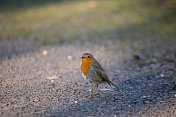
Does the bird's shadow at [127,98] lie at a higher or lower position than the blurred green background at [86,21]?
lower

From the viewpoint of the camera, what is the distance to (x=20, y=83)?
3.83 m

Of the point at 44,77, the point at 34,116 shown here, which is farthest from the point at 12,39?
the point at 34,116

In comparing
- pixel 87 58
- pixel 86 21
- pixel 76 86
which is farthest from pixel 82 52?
pixel 86 21

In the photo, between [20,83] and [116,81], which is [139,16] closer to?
[116,81]

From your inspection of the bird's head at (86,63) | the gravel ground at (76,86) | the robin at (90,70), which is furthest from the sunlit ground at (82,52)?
the bird's head at (86,63)

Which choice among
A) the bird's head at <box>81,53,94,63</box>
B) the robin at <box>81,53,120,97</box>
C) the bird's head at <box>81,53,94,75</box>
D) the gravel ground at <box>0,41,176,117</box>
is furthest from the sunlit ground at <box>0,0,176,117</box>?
the bird's head at <box>81,53,94,63</box>

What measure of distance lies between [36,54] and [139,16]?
4592mm

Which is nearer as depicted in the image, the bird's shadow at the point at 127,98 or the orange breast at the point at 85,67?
the bird's shadow at the point at 127,98

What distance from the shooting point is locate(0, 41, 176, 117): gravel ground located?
9.91 feet

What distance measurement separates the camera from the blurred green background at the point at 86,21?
678 cm

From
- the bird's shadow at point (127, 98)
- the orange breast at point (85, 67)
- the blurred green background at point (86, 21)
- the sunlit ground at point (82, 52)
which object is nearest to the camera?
the bird's shadow at point (127, 98)

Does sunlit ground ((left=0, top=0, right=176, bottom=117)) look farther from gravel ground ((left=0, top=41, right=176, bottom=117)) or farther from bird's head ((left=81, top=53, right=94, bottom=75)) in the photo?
bird's head ((left=81, top=53, right=94, bottom=75))

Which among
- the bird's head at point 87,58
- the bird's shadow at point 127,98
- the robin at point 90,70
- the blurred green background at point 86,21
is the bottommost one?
the bird's shadow at point 127,98

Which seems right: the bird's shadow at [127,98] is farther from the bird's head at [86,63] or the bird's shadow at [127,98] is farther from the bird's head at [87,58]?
the bird's head at [87,58]
